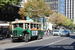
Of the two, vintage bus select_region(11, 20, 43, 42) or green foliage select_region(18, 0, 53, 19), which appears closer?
vintage bus select_region(11, 20, 43, 42)

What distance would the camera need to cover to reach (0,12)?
137 feet

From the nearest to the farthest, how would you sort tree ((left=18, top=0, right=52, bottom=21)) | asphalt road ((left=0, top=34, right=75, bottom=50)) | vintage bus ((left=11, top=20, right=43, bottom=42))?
1. asphalt road ((left=0, top=34, right=75, bottom=50))
2. vintage bus ((left=11, top=20, right=43, bottom=42))
3. tree ((left=18, top=0, right=52, bottom=21))

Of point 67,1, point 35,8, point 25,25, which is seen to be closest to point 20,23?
point 25,25

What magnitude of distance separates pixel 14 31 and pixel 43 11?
77.3ft

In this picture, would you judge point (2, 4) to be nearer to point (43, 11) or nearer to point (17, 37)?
point (17, 37)

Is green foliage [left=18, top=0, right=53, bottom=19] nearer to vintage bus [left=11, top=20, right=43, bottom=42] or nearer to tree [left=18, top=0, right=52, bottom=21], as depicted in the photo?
tree [left=18, top=0, right=52, bottom=21]

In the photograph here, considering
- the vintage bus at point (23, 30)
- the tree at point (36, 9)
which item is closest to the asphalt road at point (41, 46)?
the vintage bus at point (23, 30)

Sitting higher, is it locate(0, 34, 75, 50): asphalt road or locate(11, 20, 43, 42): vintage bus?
locate(11, 20, 43, 42): vintage bus

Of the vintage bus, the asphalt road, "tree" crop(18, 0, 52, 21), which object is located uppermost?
"tree" crop(18, 0, 52, 21)

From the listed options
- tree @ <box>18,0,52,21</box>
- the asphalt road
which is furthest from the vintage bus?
tree @ <box>18,0,52,21</box>

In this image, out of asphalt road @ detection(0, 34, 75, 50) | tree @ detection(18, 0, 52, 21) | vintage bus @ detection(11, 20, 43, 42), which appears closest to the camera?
asphalt road @ detection(0, 34, 75, 50)

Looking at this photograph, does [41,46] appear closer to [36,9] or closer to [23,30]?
[23,30]

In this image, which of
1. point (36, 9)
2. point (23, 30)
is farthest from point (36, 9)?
point (23, 30)

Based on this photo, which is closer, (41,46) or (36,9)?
(41,46)
